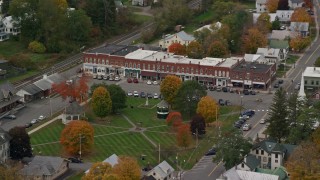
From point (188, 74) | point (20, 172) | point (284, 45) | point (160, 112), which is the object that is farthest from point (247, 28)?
point (20, 172)

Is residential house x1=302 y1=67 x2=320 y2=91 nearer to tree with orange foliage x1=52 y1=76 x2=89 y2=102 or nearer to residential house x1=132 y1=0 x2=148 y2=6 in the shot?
tree with orange foliage x1=52 y1=76 x2=89 y2=102

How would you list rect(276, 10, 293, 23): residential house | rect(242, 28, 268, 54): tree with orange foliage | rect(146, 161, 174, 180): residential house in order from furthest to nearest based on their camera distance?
rect(276, 10, 293, 23): residential house < rect(242, 28, 268, 54): tree with orange foliage < rect(146, 161, 174, 180): residential house

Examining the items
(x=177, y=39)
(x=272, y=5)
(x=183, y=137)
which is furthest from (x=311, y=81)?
(x=272, y=5)

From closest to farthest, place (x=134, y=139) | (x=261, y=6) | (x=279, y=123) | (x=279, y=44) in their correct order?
Answer: (x=279, y=123) → (x=134, y=139) → (x=279, y=44) → (x=261, y=6)

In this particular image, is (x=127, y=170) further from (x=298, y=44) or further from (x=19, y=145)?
(x=298, y=44)

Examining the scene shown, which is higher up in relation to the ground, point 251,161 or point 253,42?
point 253,42

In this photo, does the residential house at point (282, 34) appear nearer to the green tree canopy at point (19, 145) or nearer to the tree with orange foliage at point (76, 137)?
→ the tree with orange foliage at point (76, 137)

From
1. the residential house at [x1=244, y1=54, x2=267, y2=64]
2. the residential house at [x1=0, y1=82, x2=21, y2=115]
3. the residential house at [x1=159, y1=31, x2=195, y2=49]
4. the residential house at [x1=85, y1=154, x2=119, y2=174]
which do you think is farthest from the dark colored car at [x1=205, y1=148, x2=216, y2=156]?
the residential house at [x1=159, y1=31, x2=195, y2=49]

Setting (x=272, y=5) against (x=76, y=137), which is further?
(x=272, y=5)
